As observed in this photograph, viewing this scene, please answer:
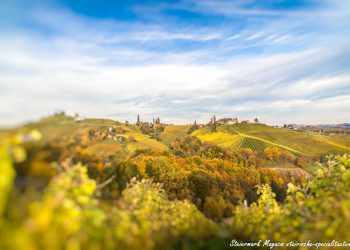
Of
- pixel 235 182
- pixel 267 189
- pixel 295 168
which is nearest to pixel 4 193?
pixel 267 189

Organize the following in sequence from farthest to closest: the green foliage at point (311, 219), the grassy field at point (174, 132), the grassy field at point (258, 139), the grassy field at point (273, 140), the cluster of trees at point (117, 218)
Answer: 1. the grassy field at point (174, 132)
2. the grassy field at point (273, 140)
3. the grassy field at point (258, 139)
4. the green foliage at point (311, 219)
5. the cluster of trees at point (117, 218)

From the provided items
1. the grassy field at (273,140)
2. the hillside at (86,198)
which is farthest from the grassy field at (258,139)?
the hillside at (86,198)

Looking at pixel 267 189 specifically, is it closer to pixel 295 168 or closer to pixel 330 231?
pixel 330 231

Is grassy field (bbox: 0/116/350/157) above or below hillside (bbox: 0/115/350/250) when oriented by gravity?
below

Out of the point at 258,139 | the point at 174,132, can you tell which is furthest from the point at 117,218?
the point at 174,132

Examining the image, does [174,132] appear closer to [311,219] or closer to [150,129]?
[150,129]

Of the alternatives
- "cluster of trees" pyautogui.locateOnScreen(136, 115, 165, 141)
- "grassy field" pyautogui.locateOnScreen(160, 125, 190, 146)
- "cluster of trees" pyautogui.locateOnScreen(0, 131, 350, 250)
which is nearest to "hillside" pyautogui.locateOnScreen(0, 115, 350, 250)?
"cluster of trees" pyautogui.locateOnScreen(0, 131, 350, 250)

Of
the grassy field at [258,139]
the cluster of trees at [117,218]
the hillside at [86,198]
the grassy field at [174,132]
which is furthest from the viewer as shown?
the grassy field at [174,132]

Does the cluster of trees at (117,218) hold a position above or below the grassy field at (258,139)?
above

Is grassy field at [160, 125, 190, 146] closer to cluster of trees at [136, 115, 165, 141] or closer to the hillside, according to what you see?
cluster of trees at [136, 115, 165, 141]

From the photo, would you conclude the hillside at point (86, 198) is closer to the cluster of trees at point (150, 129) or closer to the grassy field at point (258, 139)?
the grassy field at point (258, 139)

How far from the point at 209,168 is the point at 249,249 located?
158 ft

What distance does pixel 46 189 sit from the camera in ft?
14.1

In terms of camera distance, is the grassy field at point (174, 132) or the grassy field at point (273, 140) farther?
the grassy field at point (174, 132)
